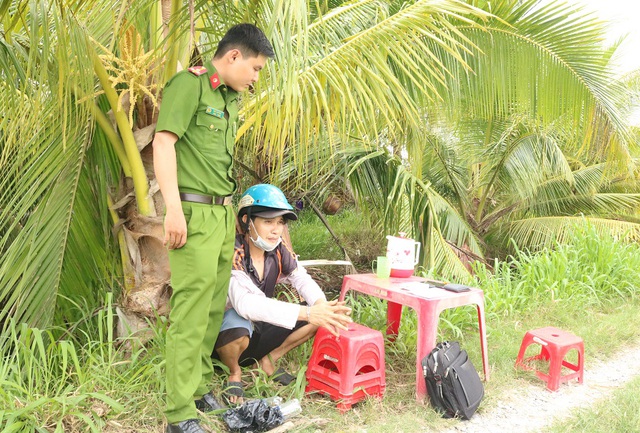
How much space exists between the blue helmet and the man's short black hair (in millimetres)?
792

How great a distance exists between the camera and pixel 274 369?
3334 millimetres

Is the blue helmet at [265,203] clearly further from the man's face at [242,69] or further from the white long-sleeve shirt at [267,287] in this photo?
the man's face at [242,69]

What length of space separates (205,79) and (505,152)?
6.08m

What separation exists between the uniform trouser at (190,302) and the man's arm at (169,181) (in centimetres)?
11

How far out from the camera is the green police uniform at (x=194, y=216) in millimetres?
2451

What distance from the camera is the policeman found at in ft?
7.92

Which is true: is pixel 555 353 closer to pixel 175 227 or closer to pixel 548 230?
pixel 175 227

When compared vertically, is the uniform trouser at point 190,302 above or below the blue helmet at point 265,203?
below

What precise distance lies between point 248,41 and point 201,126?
44 cm

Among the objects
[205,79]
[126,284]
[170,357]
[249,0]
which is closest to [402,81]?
[249,0]

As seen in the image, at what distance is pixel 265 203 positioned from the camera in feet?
9.84

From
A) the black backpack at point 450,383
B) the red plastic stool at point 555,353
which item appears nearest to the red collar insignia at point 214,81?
the black backpack at point 450,383

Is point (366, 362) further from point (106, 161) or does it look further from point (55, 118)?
point (55, 118)

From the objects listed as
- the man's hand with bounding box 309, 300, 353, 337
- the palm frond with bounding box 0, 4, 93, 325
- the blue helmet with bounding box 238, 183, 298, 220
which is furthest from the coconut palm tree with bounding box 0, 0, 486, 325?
the man's hand with bounding box 309, 300, 353, 337
